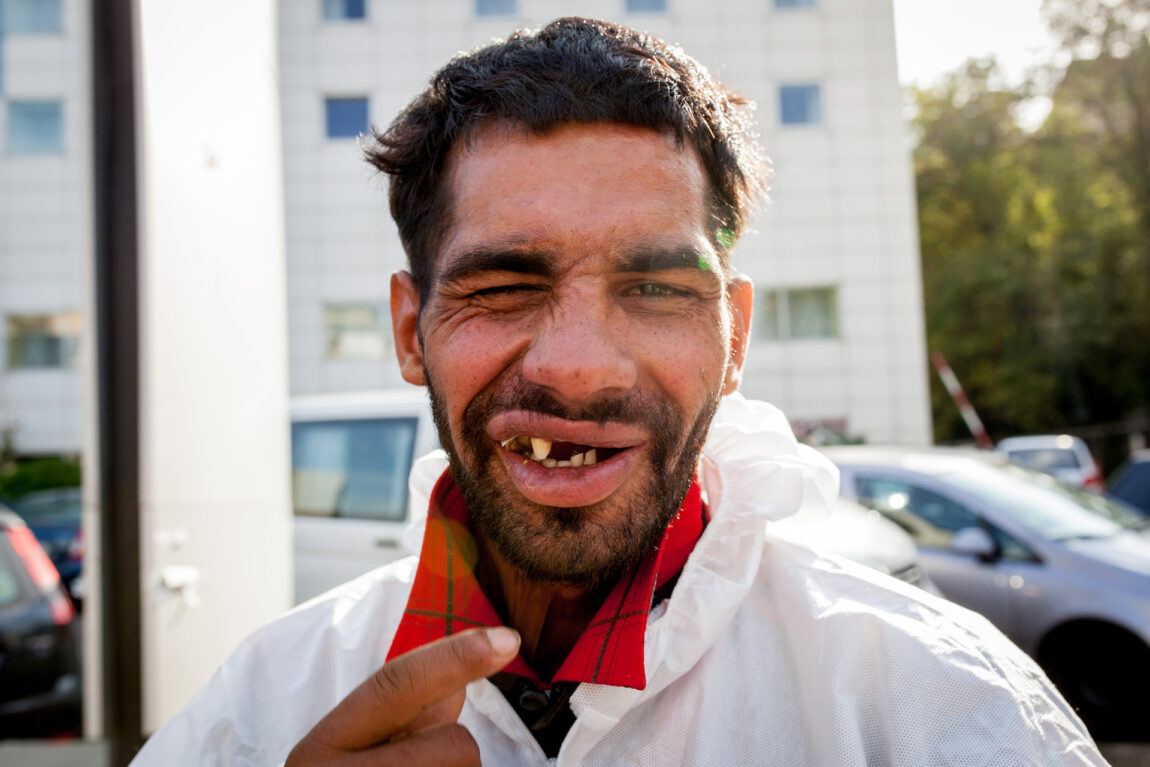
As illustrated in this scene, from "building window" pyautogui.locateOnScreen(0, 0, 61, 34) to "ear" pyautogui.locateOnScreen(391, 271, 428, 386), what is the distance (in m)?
21.4

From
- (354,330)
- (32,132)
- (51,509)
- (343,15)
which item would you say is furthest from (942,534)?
(32,132)

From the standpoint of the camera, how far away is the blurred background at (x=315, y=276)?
2.74m

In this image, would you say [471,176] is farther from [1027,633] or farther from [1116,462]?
[1116,462]

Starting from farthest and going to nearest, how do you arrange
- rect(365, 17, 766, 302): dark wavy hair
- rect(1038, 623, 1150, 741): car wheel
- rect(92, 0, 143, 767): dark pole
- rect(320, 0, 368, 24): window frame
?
rect(320, 0, 368, 24): window frame < rect(1038, 623, 1150, 741): car wheel < rect(92, 0, 143, 767): dark pole < rect(365, 17, 766, 302): dark wavy hair

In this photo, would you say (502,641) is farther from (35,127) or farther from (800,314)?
(35,127)

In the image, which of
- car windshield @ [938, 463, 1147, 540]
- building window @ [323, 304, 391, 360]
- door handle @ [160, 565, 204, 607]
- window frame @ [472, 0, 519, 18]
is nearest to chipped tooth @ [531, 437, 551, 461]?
door handle @ [160, 565, 204, 607]

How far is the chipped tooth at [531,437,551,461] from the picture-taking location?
1210 mm

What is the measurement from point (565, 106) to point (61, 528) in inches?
309

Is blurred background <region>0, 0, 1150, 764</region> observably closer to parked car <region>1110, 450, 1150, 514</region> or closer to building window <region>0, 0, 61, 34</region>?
building window <region>0, 0, 61, 34</region>

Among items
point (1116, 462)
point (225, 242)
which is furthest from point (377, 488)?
point (1116, 462)

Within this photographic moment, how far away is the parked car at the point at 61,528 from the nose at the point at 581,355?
5772 millimetres

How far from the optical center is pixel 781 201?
1598 cm

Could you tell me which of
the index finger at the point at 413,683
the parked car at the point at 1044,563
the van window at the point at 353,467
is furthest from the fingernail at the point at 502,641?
the parked car at the point at 1044,563

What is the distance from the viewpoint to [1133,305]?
76.9 feet
